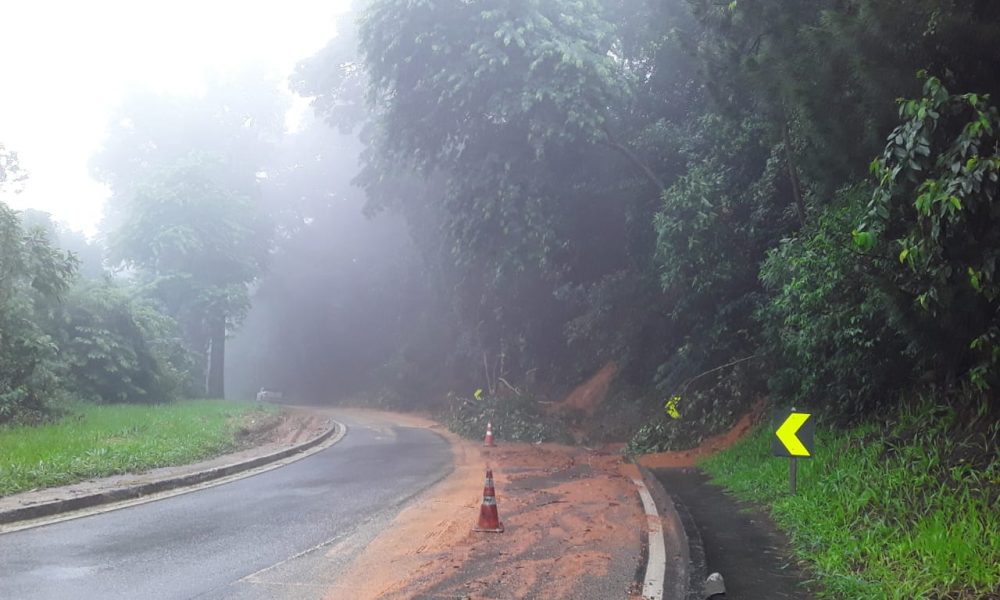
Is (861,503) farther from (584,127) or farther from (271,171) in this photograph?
(271,171)

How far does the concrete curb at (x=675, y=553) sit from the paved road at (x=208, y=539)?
2.62 metres

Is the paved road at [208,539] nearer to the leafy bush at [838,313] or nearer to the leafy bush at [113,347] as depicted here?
the leafy bush at [838,313]

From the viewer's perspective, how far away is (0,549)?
22.5 feet

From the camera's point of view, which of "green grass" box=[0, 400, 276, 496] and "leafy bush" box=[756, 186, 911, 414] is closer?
"leafy bush" box=[756, 186, 911, 414]

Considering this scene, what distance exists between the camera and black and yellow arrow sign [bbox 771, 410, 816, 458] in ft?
26.5

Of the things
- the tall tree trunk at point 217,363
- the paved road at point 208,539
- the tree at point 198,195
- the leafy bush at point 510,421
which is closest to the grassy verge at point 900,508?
the paved road at point 208,539

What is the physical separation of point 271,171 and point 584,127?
107 ft

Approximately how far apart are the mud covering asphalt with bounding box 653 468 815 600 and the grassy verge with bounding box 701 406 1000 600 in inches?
6.9

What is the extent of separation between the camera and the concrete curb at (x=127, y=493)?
8.21 meters

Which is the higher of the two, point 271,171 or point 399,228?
point 271,171

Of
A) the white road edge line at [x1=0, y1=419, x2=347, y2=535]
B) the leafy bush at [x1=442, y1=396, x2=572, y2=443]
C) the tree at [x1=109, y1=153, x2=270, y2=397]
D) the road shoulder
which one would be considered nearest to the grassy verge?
the white road edge line at [x1=0, y1=419, x2=347, y2=535]

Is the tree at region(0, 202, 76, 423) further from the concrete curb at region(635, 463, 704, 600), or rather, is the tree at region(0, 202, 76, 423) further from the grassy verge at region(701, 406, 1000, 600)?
the grassy verge at region(701, 406, 1000, 600)

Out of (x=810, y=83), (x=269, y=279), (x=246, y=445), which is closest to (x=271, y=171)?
(x=269, y=279)

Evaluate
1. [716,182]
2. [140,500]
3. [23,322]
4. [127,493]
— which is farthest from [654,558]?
[23,322]
